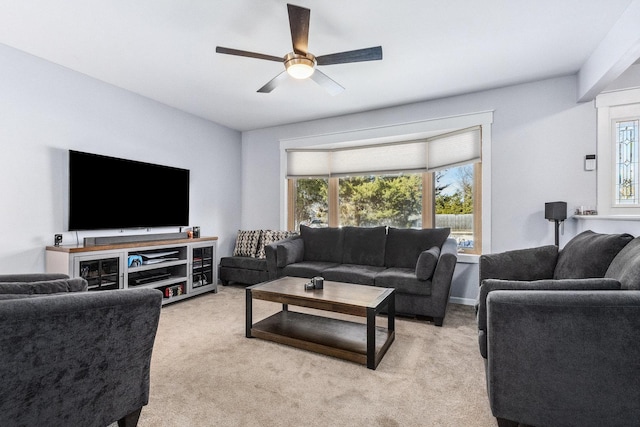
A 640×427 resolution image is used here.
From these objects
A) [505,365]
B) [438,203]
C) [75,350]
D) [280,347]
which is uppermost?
[438,203]

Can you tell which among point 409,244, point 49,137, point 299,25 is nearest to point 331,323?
point 409,244

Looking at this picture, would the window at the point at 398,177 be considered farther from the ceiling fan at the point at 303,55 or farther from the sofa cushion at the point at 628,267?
the ceiling fan at the point at 303,55

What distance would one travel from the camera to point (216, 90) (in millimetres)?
3662

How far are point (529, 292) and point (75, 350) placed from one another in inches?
77.2

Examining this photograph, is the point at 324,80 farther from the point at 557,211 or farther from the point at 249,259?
the point at 249,259

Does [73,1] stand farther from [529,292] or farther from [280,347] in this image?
[529,292]

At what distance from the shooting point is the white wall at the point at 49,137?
275 centimetres

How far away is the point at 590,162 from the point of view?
3.17 m

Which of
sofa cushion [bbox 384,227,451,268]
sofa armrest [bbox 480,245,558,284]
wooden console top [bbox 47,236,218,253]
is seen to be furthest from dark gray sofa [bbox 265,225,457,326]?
wooden console top [bbox 47,236,218,253]

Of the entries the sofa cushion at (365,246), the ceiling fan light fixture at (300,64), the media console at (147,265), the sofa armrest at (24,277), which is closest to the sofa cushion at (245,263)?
the media console at (147,265)

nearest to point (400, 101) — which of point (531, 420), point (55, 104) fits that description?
point (531, 420)

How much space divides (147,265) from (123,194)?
884 millimetres

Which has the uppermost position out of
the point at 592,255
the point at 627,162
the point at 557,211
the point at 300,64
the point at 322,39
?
the point at 322,39

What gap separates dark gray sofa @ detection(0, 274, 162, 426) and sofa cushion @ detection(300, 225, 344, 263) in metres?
2.91
